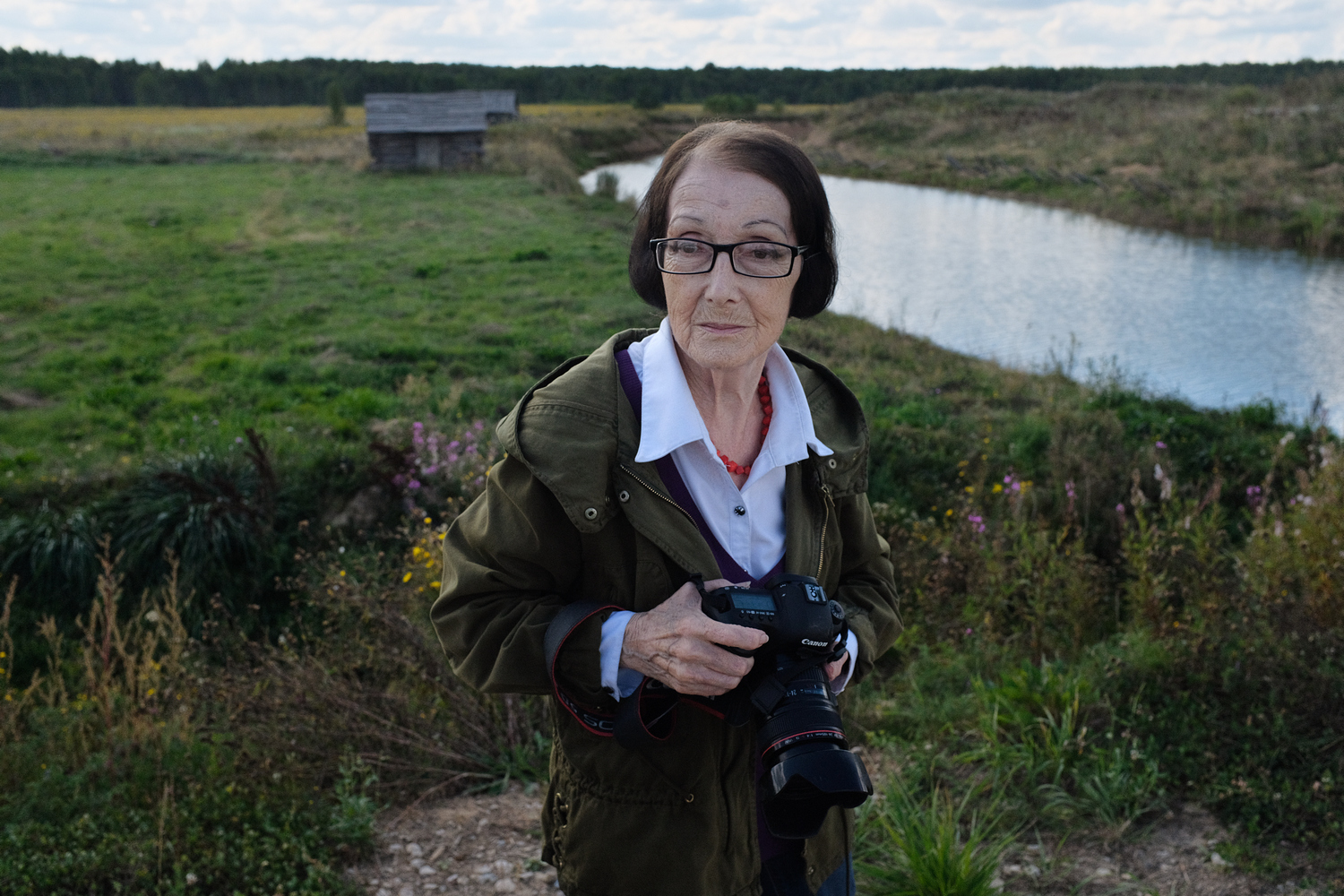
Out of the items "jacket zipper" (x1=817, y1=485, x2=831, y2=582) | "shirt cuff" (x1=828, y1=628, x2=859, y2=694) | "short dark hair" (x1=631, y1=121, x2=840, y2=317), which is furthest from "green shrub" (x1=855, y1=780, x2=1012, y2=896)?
"short dark hair" (x1=631, y1=121, x2=840, y2=317)

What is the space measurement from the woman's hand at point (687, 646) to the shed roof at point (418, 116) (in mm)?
29540

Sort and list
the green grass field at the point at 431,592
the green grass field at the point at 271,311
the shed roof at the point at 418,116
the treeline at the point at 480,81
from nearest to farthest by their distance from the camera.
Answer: the green grass field at the point at 431,592
the green grass field at the point at 271,311
the shed roof at the point at 418,116
the treeline at the point at 480,81

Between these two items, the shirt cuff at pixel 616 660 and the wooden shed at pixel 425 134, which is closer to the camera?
the shirt cuff at pixel 616 660

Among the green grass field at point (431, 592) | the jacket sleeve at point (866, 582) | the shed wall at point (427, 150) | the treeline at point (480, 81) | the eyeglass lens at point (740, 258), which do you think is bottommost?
the green grass field at point (431, 592)

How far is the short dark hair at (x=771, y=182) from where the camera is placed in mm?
1600

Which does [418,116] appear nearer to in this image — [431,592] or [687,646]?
[431,592]

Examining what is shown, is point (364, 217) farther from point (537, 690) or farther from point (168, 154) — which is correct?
point (537, 690)

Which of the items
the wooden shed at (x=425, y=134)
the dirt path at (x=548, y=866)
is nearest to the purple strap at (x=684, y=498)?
the dirt path at (x=548, y=866)

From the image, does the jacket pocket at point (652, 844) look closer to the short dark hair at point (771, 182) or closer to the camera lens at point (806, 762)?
the camera lens at point (806, 762)

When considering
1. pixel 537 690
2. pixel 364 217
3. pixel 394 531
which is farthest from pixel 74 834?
pixel 364 217

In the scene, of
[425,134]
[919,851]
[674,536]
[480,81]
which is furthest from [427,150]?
[480,81]

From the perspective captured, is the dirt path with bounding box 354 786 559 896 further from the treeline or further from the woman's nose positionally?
the treeline

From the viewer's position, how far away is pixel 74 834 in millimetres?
2811

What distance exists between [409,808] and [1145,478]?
5590 millimetres
